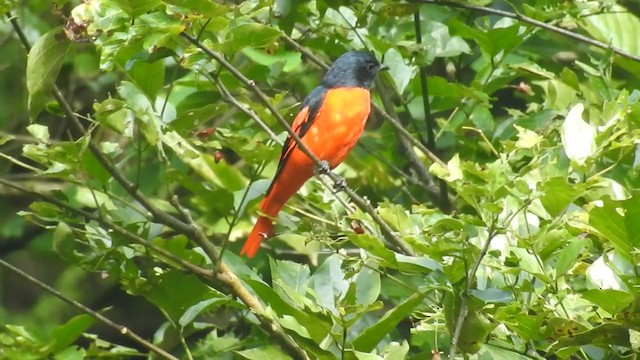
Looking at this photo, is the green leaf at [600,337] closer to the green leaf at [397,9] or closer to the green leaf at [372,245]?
the green leaf at [372,245]

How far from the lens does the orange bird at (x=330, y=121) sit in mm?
3988

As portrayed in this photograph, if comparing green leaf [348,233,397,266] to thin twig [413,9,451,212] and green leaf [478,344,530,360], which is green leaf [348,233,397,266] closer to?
green leaf [478,344,530,360]

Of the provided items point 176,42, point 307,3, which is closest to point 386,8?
point 307,3

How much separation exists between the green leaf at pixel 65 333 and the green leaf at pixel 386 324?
0.96 m

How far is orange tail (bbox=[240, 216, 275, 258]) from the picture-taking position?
339 cm

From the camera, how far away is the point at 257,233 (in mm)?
3477

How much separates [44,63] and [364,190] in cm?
172

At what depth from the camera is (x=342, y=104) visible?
4.30 metres

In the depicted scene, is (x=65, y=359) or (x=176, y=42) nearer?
(x=176, y=42)

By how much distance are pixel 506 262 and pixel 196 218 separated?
1796 mm

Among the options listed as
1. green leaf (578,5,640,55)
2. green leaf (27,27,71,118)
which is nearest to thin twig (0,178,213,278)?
green leaf (27,27,71,118)

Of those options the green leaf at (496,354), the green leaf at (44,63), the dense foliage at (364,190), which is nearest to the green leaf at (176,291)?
the dense foliage at (364,190)

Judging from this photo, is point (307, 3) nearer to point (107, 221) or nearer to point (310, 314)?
point (107, 221)

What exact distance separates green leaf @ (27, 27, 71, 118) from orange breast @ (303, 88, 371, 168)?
1.64 metres
